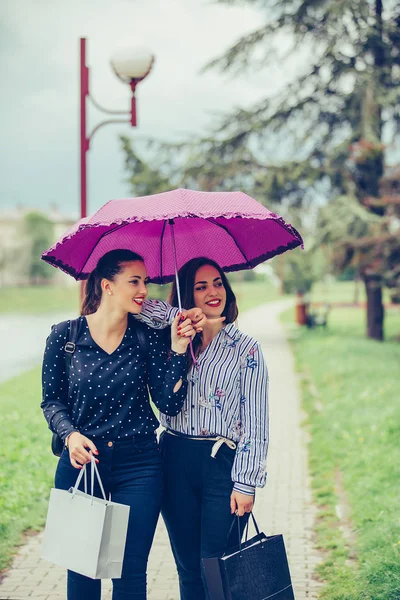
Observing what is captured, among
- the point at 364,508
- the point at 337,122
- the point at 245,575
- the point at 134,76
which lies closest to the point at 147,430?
the point at 245,575

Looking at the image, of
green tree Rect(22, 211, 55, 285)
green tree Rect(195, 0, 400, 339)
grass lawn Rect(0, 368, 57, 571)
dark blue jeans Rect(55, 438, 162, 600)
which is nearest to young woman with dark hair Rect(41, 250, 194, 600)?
dark blue jeans Rect(55, 438, 162, 600)

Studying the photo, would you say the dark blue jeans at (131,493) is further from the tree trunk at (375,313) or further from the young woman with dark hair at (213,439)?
the tree trunk at (375,313)

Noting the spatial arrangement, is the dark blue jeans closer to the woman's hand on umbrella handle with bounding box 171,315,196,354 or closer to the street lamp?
the woman's hand on umbrella handle with bounding box 171,315,196,354

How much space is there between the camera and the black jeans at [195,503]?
134 inches

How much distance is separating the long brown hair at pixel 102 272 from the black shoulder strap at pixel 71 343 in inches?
5.0

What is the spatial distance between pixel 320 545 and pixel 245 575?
2.74m

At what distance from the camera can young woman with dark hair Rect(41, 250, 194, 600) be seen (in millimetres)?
3348

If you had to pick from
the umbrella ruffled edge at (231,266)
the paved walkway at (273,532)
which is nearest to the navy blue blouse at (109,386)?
the umbrella ruffled edge at (231,266)

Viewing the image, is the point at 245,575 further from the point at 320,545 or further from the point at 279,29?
the point at 279,29

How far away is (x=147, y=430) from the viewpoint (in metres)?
3.42

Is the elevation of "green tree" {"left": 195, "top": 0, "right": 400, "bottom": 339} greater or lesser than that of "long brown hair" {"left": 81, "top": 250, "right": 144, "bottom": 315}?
greater

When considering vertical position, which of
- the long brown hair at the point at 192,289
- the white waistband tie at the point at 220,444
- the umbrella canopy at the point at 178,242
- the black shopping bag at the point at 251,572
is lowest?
the black shopping bag at the point at 251,572

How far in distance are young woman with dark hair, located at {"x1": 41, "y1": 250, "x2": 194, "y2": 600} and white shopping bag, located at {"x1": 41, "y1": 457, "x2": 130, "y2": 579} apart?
14cm

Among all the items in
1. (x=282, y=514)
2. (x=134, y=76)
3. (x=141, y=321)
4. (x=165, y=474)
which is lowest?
(x=282, y=514)
